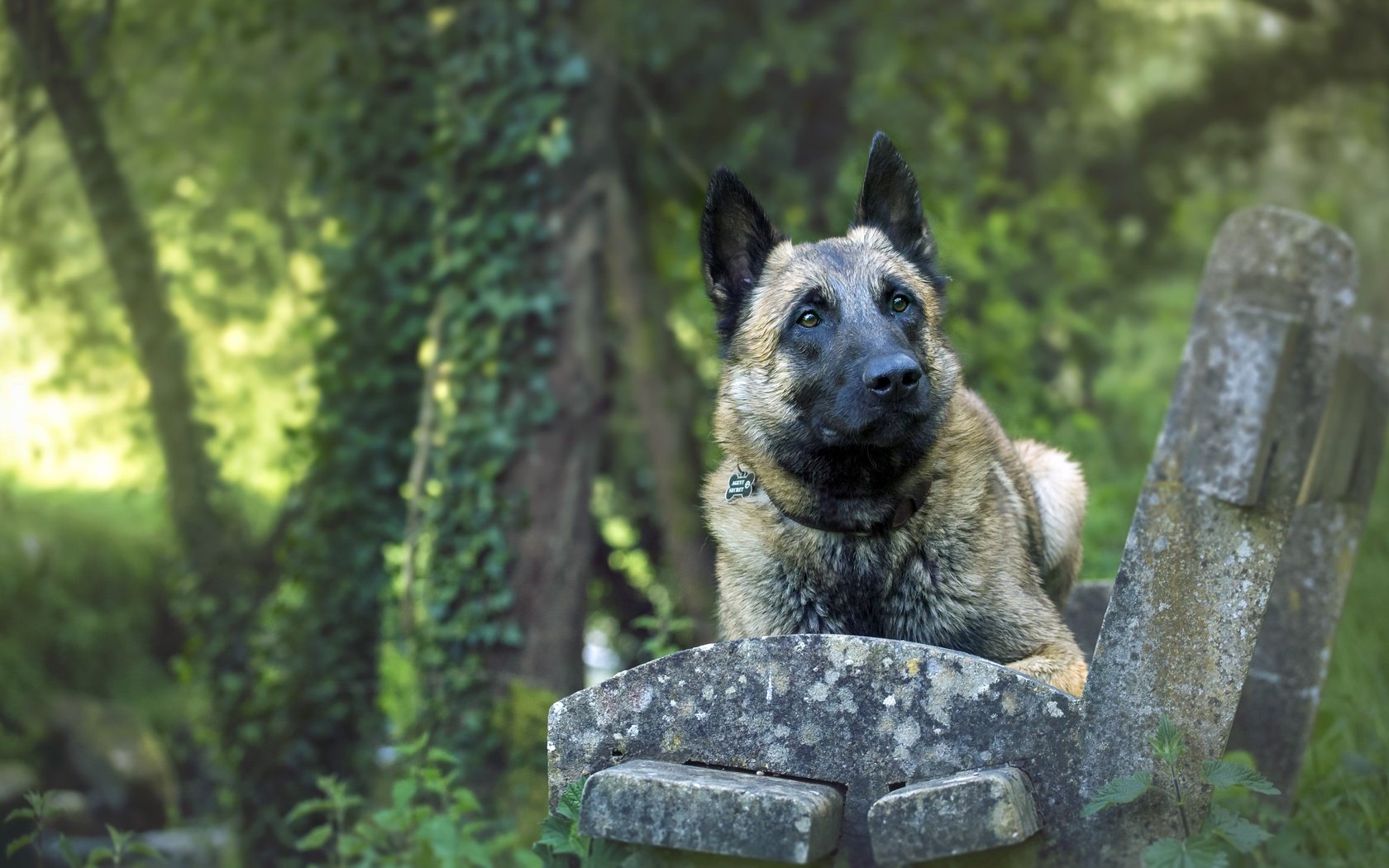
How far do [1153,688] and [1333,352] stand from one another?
1.32 metres

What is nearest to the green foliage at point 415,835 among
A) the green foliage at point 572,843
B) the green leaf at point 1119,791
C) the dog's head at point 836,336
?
the green foliage at point 572,843

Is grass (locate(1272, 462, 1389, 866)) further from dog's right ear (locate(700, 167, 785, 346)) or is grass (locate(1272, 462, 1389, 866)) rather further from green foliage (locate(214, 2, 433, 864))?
green foliage (locate(214, 2, 433, 864))

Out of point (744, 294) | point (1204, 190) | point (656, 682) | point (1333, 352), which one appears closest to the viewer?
point (656, 682)

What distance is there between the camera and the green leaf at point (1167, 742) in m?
2.48

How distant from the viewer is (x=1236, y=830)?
2.50 metres

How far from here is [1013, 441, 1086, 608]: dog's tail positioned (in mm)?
4344

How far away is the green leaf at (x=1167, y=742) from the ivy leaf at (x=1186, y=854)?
155 mm

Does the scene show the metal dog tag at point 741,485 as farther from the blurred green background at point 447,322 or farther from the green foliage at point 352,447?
the green foliage at point 352,447

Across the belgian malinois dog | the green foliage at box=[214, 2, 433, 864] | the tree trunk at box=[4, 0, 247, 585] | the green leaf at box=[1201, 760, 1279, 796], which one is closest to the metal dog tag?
the belgian malinois dog

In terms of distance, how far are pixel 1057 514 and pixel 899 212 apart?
1232mm

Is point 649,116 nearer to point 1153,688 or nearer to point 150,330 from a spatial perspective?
point 150,330

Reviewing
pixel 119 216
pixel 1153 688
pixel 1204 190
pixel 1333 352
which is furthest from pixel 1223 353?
pixel 1204 190

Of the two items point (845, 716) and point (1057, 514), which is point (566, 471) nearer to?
point (1057, 514)

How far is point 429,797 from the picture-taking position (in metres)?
5.65
